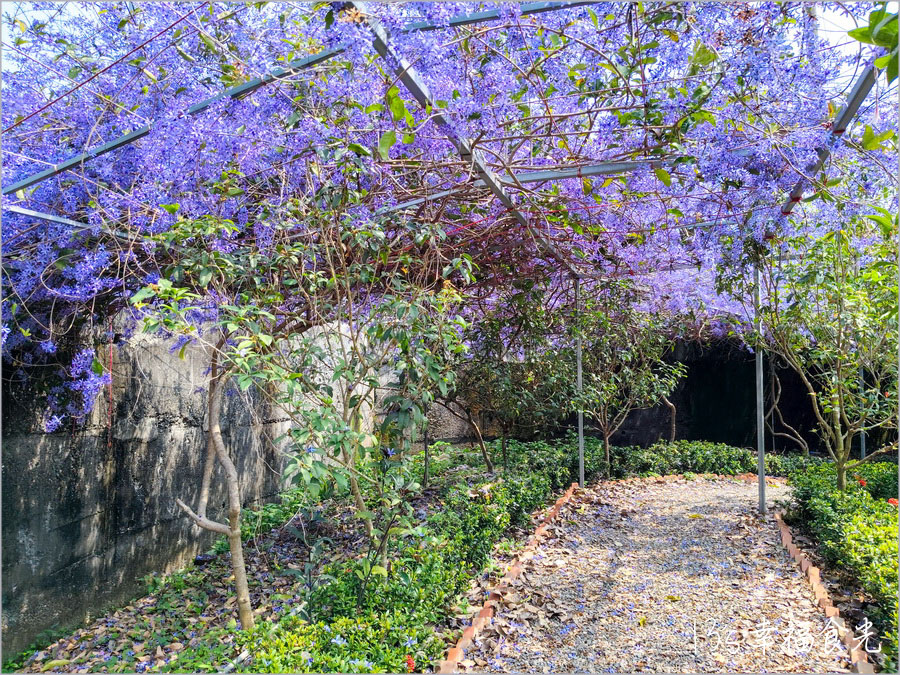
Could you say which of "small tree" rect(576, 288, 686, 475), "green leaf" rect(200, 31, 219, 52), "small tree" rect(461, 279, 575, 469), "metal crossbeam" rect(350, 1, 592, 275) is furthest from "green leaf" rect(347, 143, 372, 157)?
"small tree" rect(576, 288, 686, 475)

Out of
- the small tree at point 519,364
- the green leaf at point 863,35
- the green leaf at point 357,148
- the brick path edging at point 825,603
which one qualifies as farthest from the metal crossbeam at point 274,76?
the small tree at point 519,364

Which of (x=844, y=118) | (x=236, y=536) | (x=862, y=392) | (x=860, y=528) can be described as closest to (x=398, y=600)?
(x=236, y=536)

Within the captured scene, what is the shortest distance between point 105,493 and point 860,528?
4.02 m

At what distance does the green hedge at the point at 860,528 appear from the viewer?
2.52m

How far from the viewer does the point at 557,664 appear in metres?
2.52

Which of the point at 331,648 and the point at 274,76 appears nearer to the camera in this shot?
the point at 274,76

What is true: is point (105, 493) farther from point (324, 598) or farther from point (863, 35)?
point (863, 35)

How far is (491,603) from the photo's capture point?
2.93 metres

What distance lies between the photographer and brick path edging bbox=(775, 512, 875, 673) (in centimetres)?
231

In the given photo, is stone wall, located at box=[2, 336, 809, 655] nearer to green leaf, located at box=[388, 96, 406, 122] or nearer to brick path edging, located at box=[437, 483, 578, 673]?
brick path edging, located at box=[437, 483, 578, 673]

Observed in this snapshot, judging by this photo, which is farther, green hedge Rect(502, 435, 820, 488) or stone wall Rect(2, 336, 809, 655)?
green hedge Rect(502, 435, 820, 488)

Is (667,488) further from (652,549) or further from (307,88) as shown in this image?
(307,88)

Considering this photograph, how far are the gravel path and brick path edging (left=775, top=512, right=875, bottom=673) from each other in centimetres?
4

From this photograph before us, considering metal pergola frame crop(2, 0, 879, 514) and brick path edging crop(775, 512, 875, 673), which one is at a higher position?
metal pergola frame crop(2, 0, 879, 514)
